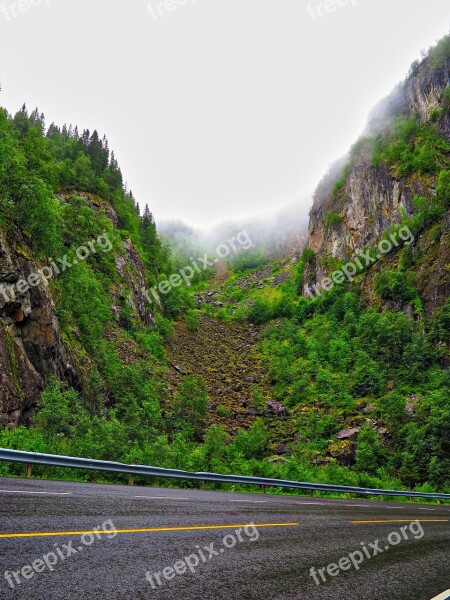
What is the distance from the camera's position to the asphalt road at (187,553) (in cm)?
410

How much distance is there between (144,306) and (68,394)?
1508 inches

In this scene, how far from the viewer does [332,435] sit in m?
38.6

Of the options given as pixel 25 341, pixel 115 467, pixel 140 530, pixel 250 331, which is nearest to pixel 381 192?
pixel 250 331

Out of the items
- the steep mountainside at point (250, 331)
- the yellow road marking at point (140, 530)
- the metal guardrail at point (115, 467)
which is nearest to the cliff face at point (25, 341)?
the steep mountainside at point (250, 331)

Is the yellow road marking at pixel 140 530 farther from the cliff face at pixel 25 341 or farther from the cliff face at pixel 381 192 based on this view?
the cliff face at pixel 381 192

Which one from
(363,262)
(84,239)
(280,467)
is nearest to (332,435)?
(280,467)

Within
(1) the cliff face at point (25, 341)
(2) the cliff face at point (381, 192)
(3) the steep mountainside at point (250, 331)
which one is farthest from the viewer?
(2) the cliff face at point (381, 192)

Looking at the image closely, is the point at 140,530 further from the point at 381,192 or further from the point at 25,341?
the point at 381,192

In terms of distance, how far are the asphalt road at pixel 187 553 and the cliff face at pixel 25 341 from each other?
11.6 metres

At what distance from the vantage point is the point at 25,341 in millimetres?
22781

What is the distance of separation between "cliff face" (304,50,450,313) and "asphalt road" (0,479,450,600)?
182 feet

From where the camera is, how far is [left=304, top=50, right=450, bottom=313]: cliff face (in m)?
70.8

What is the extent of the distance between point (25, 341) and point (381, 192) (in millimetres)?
73507

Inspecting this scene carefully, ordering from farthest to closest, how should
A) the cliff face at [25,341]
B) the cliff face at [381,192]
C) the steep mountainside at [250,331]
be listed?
1. the cliff face at [381,192]
2. the steep mountainside at [250,331]
3. the cliff face at [25,341]
